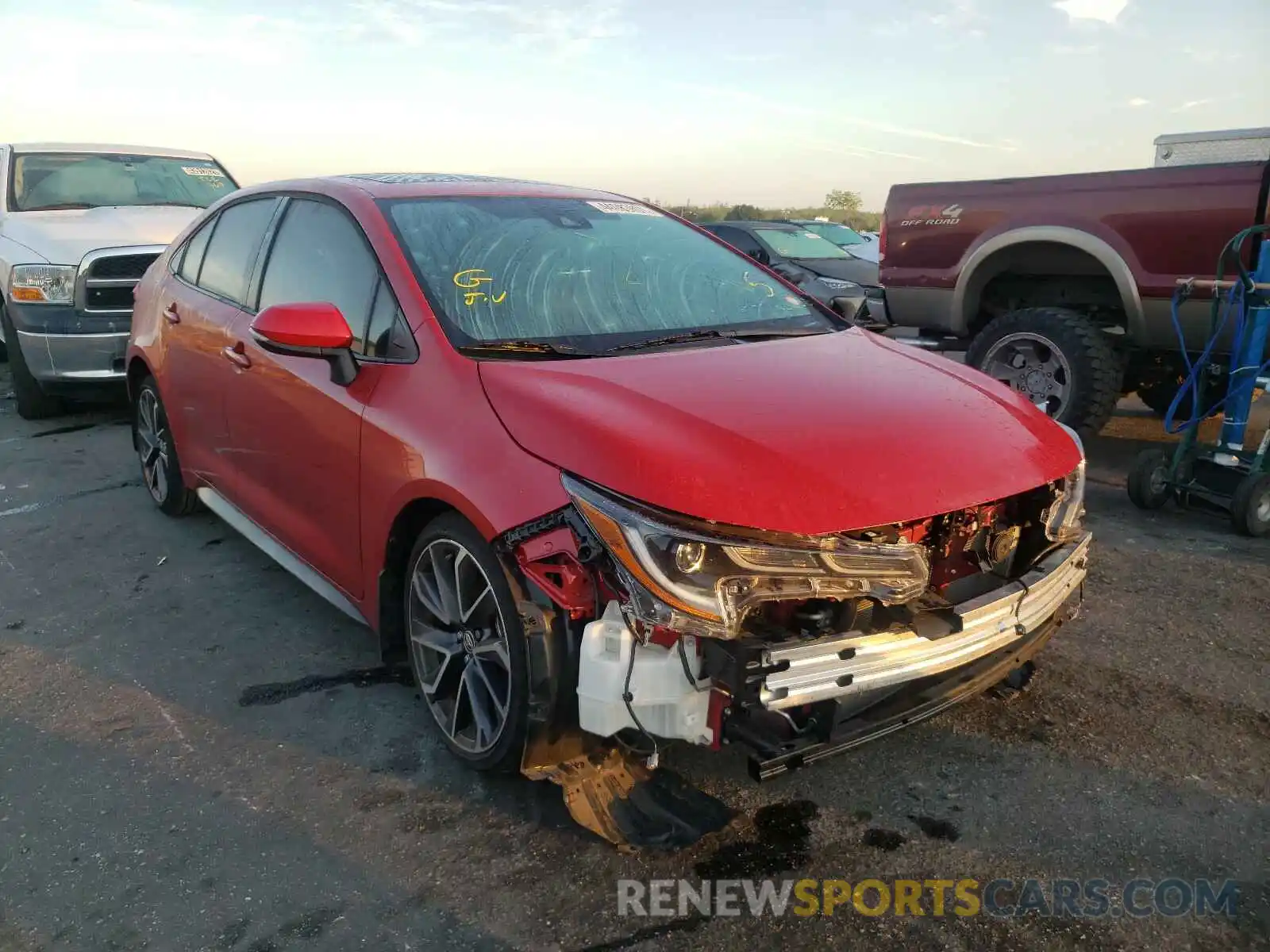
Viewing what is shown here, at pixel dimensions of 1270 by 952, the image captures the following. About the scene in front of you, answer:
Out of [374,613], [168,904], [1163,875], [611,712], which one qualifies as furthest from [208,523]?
[1163,875]

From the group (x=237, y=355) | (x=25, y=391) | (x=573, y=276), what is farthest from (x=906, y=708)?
(x=25, y=391)

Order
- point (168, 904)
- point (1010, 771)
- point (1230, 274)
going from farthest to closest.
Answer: point (1230, 274) → point (1010, 771) → point (168, 904)

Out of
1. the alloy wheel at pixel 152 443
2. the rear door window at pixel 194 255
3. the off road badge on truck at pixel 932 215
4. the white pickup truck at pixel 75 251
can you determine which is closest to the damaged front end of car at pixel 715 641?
the rear door window at pixel 194 255

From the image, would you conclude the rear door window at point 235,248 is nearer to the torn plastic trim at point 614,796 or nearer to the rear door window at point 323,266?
the rear door window at point 323,266

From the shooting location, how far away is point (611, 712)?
7.60ft

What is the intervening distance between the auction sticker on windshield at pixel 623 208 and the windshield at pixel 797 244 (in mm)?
8651

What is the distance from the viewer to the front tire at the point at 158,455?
502cm

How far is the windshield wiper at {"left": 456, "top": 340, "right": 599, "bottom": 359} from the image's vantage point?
114 inches

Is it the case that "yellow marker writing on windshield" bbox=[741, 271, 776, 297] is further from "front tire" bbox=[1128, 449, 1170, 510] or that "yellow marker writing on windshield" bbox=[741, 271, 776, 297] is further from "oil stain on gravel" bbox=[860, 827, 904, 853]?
"front tire" bbox=[1128, 449, 1170, 510]

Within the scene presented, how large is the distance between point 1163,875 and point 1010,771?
0.52 metres

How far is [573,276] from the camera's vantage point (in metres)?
3.38

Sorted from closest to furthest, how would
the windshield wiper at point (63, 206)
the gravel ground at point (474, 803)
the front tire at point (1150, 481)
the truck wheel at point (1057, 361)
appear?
the gravel ground at point (474, 803)
the front tire at point (1150, 481)
the truck wheel at point (1057, 361)
the windshield wiper at point (63, 206)

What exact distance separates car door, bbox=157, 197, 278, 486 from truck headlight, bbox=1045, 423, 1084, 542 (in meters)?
3.15

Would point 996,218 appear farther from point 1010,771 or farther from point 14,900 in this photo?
point 14,900
